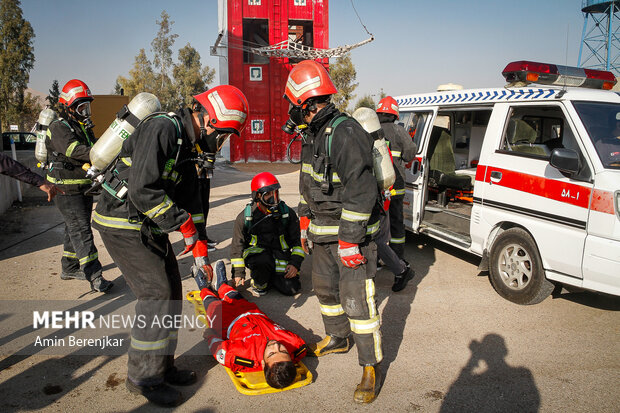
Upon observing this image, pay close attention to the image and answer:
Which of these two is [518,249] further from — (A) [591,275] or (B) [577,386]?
(B) [577,386]

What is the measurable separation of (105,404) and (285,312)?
74.9 inches

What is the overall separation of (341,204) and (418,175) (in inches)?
121

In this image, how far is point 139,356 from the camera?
2.83m

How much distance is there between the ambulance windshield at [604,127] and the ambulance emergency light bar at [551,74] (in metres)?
0.69

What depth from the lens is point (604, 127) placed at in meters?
4.03

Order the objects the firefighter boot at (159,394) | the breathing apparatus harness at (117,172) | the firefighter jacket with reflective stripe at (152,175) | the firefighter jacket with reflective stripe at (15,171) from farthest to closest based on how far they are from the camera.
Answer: the firefighter jacket with reflective stripe at (15,171), the firefighter boot at (159,394), the breathing apparatus harness at (117,172), the firefighter jacket with reflective stripe at (152,175)

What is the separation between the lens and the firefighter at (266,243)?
15.5ft

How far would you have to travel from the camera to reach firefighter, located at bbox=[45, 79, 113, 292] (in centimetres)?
468

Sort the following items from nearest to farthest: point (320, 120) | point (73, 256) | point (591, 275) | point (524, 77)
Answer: point (320, 120) < point (591, 275) < point (524, 77) < point (73, 256)

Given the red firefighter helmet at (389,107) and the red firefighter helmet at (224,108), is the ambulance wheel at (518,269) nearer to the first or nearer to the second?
the red firefighter helmet at (389,107)

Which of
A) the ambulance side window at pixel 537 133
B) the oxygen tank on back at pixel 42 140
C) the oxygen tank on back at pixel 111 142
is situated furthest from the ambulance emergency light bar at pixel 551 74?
the oxygen tank on back at pixel 42 140

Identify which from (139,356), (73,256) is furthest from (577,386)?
(73,256)

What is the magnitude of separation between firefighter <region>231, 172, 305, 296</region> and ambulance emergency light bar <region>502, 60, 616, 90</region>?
3.02 m

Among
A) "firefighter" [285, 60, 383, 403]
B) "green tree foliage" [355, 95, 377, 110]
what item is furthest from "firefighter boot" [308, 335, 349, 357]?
"green tree foliage" [355, 95, 377, 110]
